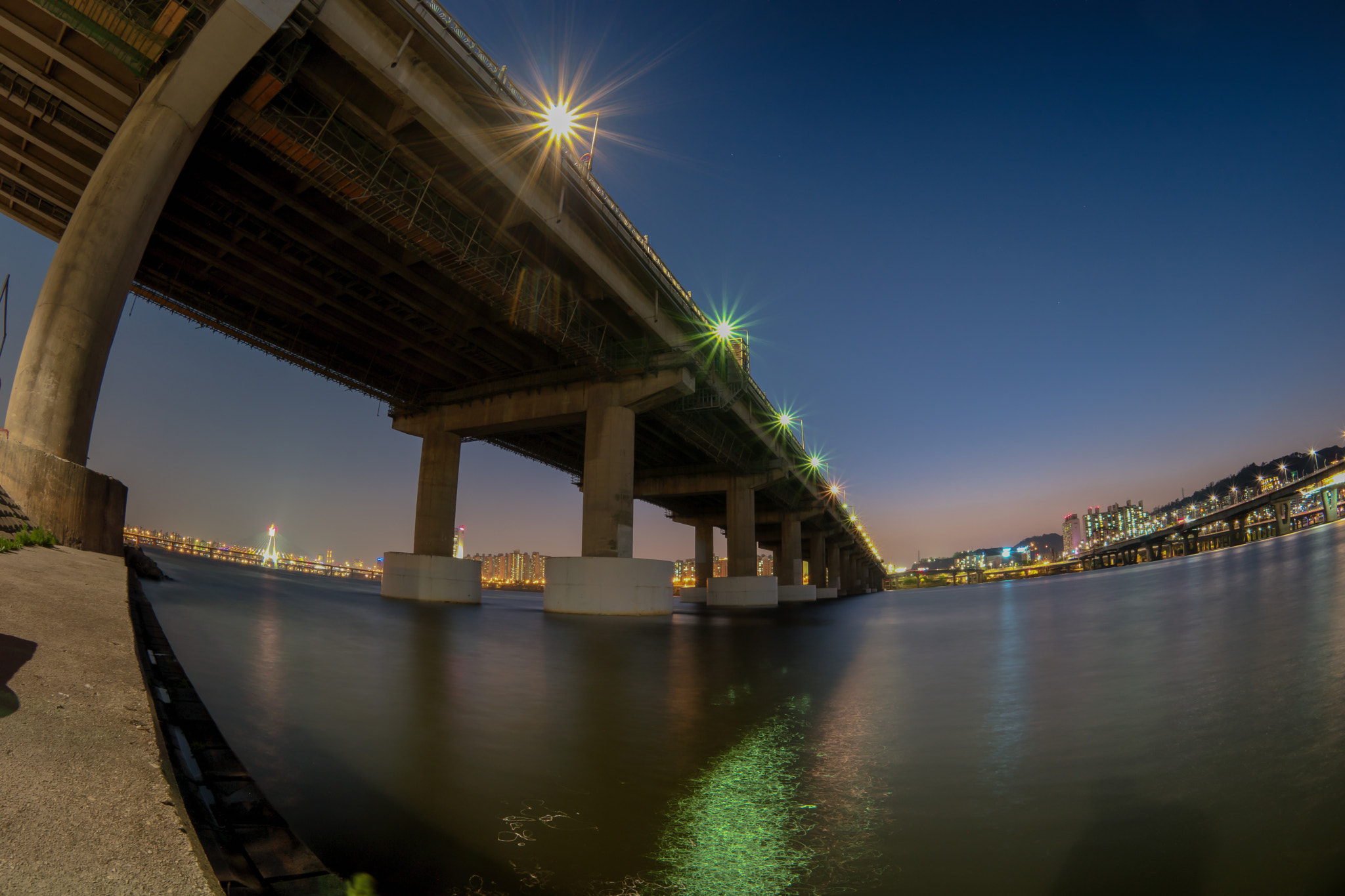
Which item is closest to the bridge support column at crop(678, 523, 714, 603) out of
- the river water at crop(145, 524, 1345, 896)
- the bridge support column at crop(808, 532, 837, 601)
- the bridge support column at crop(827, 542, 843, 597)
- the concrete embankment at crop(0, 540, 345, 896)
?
the bridge support column at crop(808, 532, 837, 601)

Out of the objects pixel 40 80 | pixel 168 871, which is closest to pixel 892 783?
pixel 168 871

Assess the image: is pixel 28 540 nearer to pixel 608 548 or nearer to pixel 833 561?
pixel 608 548

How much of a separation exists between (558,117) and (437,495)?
2383cm

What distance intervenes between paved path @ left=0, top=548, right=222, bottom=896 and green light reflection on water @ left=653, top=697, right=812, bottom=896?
2055mm

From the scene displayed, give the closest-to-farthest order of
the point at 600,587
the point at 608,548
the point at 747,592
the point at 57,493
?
the point at 57,493 → the point at 600,587 → the point at 608,548 → the point at 747,592

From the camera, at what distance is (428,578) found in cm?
3316

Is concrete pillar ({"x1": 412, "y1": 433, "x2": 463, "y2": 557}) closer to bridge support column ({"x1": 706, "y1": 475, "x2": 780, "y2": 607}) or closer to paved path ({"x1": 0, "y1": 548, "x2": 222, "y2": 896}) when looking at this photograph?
bridge support column ({"x1": 706, "y1": 475, "x2": 780, "y2": 607})

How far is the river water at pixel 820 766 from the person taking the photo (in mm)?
2881

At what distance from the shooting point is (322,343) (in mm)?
Answer: 32688

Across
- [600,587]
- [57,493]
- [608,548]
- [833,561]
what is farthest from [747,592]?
[833,561]

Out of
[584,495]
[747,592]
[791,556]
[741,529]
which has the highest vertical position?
[584,495]

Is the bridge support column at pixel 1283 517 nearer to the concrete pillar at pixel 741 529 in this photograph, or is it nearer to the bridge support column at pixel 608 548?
the concrete pillar at pixel 741 529

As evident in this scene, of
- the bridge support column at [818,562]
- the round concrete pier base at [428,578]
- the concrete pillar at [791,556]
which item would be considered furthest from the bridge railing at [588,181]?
the bridge support column at [818,562]

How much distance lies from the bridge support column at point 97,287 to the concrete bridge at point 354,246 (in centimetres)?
5
